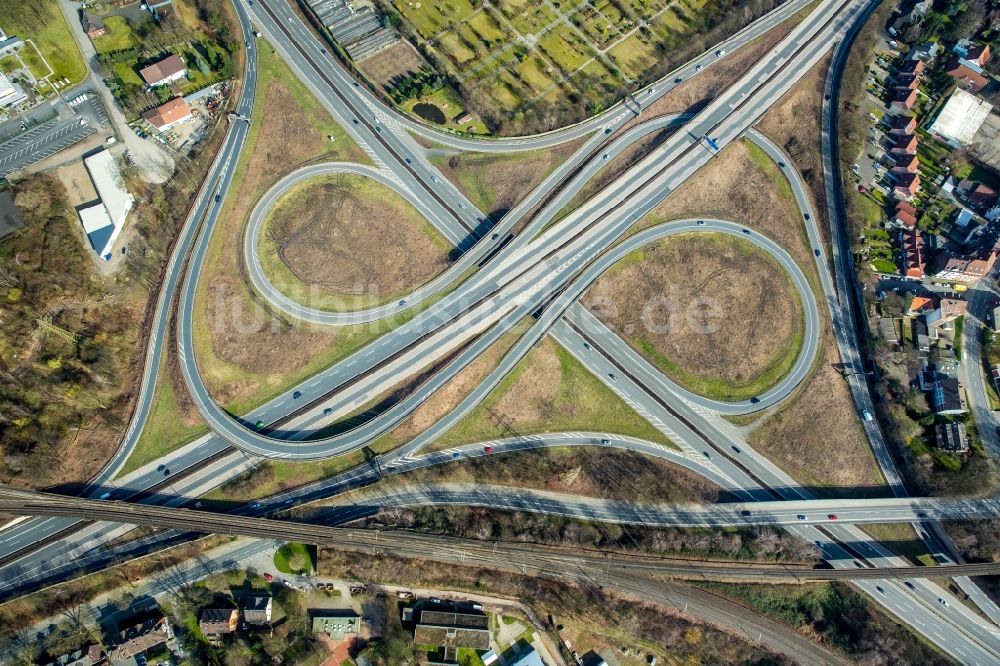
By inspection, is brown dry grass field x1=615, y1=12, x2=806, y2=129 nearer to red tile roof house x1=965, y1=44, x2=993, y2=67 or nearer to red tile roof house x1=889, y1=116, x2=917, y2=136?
red tile roof house x1=889, y1=116, x2=917, y2=136

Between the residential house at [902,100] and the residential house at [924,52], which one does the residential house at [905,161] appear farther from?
the residential house at [924,52]

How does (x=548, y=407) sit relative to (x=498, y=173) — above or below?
below

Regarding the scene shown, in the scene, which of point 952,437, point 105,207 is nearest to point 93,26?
point 105,207

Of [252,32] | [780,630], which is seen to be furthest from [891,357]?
[252,32]

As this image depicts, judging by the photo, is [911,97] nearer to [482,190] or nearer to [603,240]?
[603,240]

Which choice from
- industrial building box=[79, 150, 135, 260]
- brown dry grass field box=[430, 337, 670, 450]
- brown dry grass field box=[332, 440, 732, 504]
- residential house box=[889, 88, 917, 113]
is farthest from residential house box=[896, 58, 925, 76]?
industrial building box=[79, 150, 135, 260]

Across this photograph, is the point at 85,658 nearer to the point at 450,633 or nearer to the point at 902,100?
the point at 450,633
